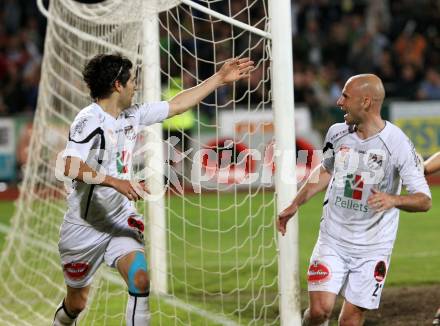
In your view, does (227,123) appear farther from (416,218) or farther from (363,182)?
(363,182)

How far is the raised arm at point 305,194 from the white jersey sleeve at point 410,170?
61 cm

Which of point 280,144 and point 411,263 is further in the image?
point 411,263

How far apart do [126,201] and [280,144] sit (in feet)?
3.61

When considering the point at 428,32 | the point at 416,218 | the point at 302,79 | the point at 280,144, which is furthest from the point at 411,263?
the point at 428,32

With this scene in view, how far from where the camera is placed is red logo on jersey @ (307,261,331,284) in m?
6.10

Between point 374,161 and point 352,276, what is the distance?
732 millimetres

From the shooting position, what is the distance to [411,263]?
Answer: 35.1ft

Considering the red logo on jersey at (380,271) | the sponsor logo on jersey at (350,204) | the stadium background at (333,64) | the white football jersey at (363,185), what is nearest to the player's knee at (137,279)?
the white football jersey at (363,185)

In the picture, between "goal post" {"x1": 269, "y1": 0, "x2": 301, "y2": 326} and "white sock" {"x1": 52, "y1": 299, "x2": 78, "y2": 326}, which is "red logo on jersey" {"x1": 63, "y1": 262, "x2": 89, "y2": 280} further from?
"goal post" {"x1": 269, "y1": 0, "x2": 301, "y2": 326}

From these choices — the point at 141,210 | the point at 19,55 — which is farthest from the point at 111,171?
the point at 19,55

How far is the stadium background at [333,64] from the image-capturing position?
1708cm

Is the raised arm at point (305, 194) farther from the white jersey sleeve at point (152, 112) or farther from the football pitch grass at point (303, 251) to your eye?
the football pitch grass at point (303, 251)

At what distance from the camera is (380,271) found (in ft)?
20.0

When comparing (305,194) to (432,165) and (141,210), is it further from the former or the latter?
(141,210)
